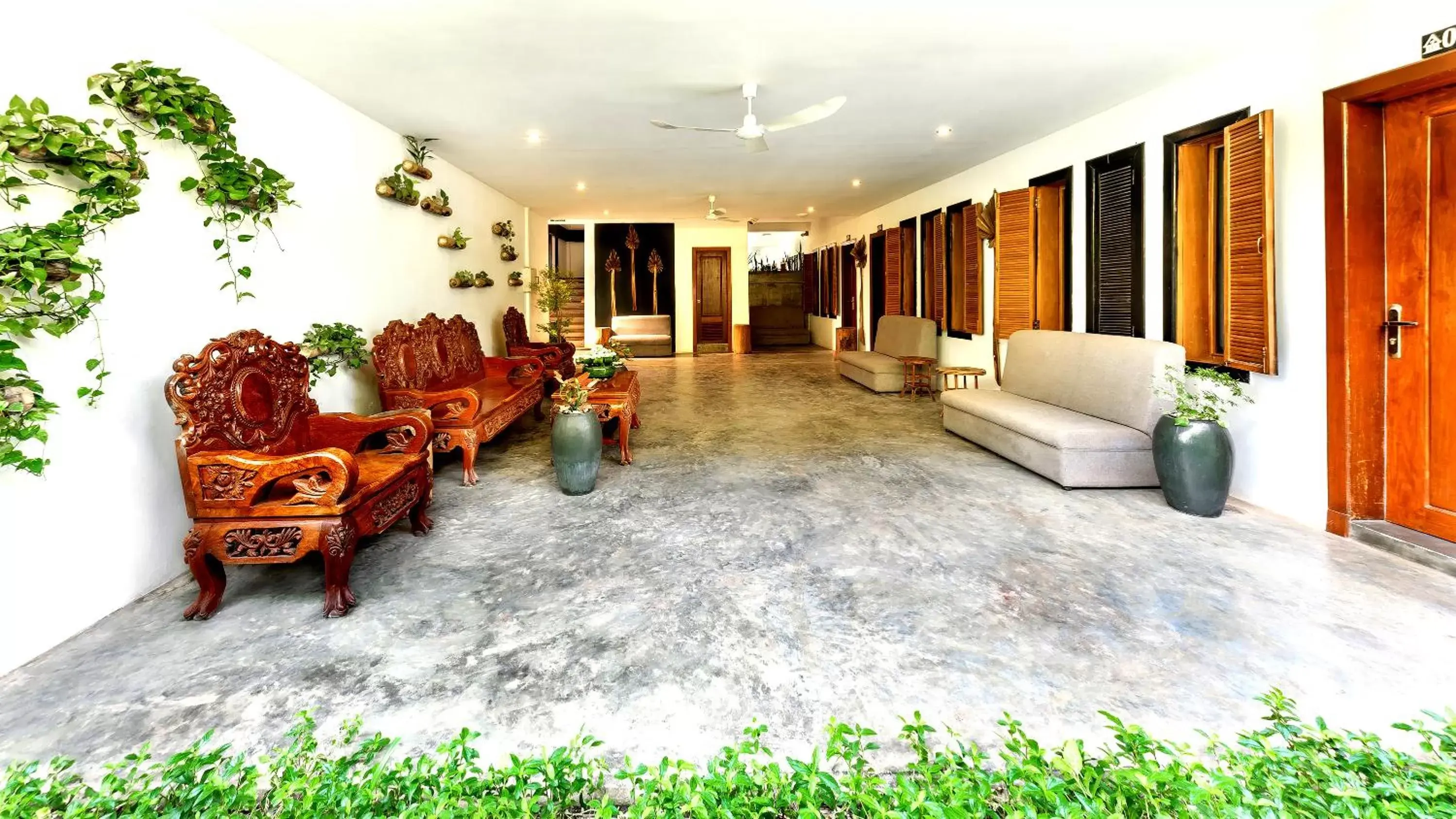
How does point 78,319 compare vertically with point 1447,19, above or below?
below

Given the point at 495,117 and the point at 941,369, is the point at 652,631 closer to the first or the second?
the point at 495,117

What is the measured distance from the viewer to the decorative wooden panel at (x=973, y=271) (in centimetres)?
706

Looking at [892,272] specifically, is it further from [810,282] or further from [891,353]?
[810,282]

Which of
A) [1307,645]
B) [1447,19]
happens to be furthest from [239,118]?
[1447,19]

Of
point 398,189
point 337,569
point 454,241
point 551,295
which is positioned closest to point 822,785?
point 337,569

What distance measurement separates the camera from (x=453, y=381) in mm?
5473

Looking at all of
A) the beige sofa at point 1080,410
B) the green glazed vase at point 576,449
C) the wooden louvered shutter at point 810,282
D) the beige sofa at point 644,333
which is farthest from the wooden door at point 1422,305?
the wooden louvered shutter at point 810,282

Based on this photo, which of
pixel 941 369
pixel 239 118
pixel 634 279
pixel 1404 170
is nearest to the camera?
pixel 1404 170

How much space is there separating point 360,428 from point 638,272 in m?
10.0

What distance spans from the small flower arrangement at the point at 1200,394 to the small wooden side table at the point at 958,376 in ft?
6.36

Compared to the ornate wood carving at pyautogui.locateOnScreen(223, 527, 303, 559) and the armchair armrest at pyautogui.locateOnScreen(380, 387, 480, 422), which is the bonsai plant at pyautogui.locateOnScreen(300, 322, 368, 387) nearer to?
the armchair armrest at pyautogui.locateOnScreen(380, 387, 480, 422)

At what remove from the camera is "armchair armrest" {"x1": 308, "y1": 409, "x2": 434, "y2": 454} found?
3379mm

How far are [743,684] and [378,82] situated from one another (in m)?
4.22

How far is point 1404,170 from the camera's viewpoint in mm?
3023
